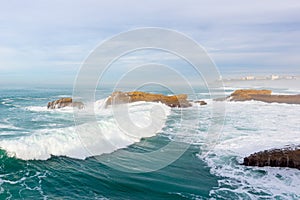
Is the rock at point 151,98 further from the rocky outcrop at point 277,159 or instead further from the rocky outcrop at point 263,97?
the rocky outcrop at point 277,159

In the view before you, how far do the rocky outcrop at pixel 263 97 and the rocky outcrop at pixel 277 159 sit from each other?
34349 mm

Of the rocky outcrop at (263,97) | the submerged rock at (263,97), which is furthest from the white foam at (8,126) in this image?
the rocky outcrop at (263,97)

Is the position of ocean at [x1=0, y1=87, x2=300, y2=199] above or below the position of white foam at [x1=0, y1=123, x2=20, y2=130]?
below

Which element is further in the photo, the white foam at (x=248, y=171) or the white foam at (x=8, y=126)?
the white foam at (x=8, y=126)

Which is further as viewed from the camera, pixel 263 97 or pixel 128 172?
pixel 263 97

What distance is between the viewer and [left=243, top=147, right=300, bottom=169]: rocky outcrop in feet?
34.4

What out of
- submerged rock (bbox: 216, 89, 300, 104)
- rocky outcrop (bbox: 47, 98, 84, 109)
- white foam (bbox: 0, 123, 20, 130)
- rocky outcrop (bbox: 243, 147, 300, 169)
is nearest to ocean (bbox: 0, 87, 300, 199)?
rocky outcrop (bbox: 243, 147, 300, 169)

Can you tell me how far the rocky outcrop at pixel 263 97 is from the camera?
142 feet

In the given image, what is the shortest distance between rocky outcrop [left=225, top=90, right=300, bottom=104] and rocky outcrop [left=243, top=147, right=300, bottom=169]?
34349 mm

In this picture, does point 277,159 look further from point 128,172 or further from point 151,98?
point 151,98

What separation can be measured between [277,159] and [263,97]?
3772cm

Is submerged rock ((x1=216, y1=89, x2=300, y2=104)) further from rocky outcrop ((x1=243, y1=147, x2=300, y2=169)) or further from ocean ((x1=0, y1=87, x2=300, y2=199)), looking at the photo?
rocky outcrop ((x1=243, y1=147, x2=300, y2=169))

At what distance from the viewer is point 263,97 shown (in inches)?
1800

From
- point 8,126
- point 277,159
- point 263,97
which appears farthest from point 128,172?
point 263,97
